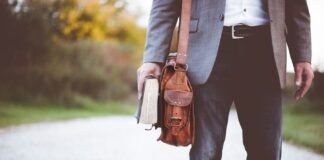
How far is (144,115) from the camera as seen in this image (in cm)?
217

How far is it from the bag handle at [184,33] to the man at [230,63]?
0.06 meters

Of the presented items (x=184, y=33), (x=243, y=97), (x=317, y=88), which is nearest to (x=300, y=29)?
(x=243, y=97)

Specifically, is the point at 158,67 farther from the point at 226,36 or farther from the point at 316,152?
the point at 316,152

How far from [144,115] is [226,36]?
520 millimetres

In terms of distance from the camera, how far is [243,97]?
2230mm

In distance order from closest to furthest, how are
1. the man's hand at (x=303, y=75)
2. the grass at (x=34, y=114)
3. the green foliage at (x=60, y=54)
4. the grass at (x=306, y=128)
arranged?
the man's hand at (x=303, y=75) → the grass at (x=306, y=128) → the grass at (x=34, y=114) → the green foliage at (x=60, y=54)

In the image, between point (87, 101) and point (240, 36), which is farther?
point (87, 101)

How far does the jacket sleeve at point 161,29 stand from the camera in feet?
7.28

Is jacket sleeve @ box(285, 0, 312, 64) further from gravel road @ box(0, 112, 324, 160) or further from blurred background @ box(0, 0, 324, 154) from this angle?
blurred background @ box(0, 0, 324, 154)

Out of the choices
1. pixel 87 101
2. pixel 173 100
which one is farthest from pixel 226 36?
pixel 87 101

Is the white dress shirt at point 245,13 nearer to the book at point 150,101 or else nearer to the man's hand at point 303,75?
the man's hand at point 303,75

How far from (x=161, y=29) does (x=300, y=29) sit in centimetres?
69

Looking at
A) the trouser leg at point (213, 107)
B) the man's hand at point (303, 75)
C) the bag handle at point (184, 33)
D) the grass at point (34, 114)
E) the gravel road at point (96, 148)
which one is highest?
the bag handle at point (184, 33)

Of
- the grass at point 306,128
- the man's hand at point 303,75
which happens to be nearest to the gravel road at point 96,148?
the grass at point 306,128
